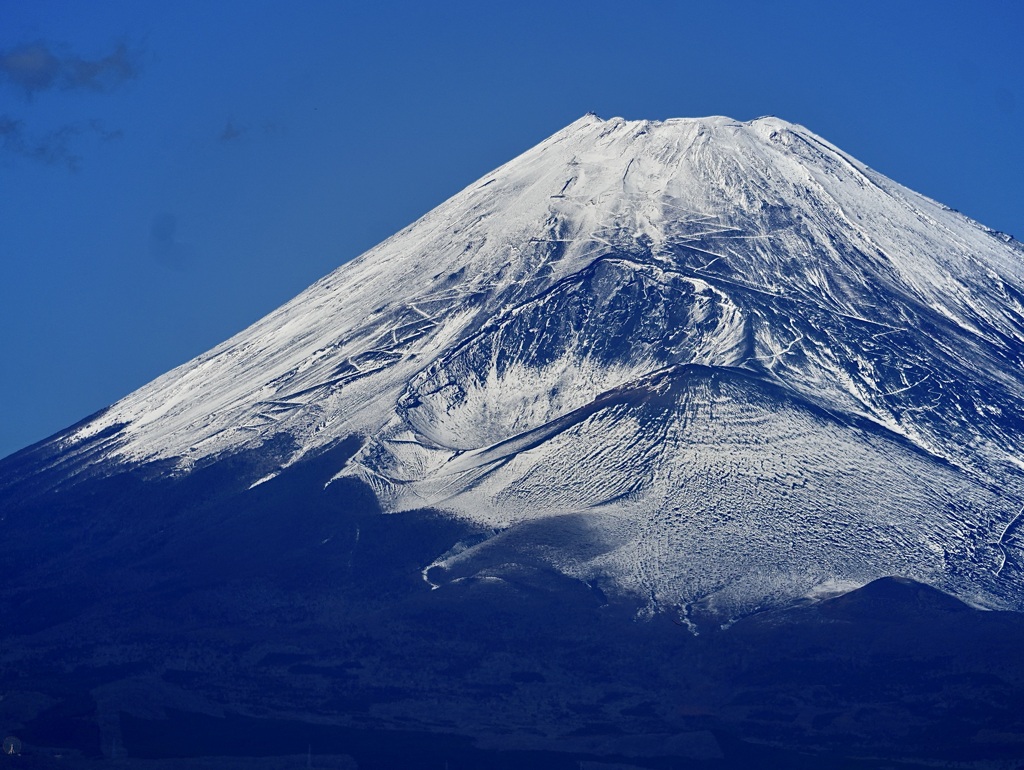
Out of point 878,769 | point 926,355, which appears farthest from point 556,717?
point 926,355

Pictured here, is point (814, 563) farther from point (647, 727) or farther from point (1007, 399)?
point (1007, 399)

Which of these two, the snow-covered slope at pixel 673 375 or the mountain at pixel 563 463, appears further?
the snow-covered slope at pixel 673 375

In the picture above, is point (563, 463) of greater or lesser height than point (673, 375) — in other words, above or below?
below

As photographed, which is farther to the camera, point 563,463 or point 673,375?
point 673,375

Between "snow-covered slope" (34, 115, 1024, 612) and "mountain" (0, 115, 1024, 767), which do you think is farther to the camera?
"snow-covered slope" (34, 115, 1024, 612)
